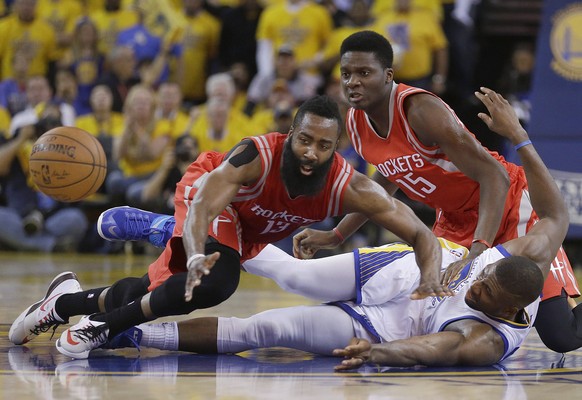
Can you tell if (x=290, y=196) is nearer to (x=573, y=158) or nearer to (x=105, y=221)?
(x=105, y=221)

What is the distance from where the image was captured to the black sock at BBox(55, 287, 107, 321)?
5527 mm

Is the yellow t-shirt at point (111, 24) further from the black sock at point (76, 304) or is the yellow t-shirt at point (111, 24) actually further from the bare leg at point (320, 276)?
the bare leg at point (320, 276)

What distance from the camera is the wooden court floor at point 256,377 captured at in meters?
4.12

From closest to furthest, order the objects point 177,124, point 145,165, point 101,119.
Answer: point 145,165 < point 177,124 < point 101,119

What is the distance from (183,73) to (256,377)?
30.3 ft

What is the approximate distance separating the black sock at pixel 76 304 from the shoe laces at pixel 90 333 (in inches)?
20.4

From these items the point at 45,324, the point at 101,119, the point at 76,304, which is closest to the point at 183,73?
the point at 101,119

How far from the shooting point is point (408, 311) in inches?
207

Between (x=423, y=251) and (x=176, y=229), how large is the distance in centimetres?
125

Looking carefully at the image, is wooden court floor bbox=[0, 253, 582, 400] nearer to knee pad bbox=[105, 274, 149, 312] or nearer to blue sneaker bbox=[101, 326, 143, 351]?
blue sneaker bbox=[101, 326, 143, 351]

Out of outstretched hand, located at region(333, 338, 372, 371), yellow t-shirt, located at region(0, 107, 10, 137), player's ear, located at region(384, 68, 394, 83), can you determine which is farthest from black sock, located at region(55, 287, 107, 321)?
yellow t-shirt, located at region(0, 107, 10, 137)

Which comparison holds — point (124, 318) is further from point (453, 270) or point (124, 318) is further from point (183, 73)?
point (183, 73)

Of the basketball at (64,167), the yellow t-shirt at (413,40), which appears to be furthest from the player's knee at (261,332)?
the yellow t-shirt at (413,40)

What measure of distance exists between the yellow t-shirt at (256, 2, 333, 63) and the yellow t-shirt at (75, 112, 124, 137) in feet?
7.02
